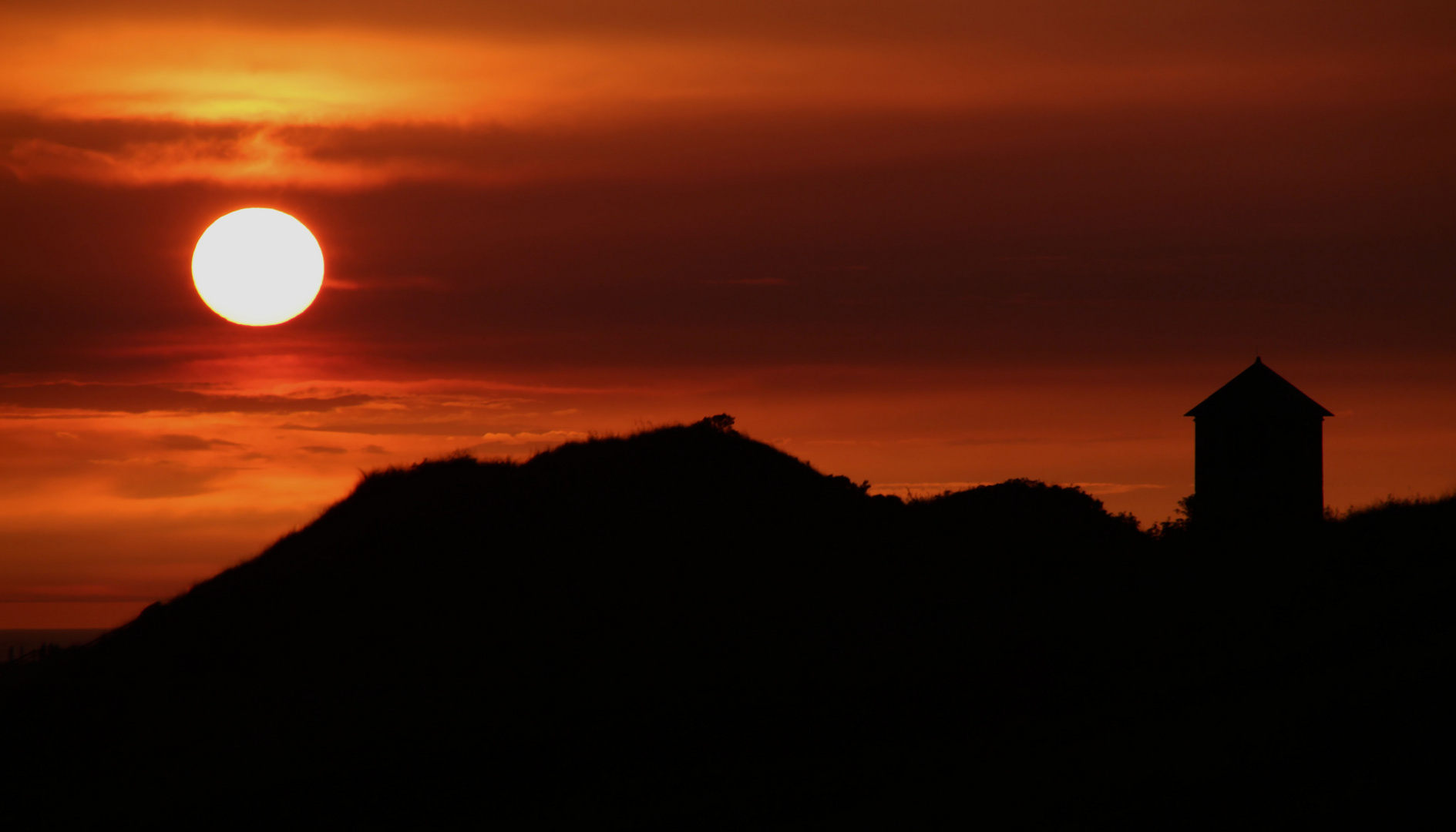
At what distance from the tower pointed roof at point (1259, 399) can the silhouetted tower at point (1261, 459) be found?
3 cm

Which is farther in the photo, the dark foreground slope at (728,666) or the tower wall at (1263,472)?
the tower wall at (1263,472)

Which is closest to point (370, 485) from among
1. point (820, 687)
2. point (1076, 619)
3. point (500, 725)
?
point (500, 725)

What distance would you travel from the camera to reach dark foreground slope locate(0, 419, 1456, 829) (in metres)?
22.0

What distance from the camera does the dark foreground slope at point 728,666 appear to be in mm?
21953

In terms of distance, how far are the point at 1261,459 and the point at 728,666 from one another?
2611 centimetres

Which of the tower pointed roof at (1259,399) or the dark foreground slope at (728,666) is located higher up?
the tower pointed roof at (1259,399)

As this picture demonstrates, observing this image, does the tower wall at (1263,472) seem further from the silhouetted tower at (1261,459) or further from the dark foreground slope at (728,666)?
the dark foreground slope at (728,666)

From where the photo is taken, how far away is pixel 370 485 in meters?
42.0

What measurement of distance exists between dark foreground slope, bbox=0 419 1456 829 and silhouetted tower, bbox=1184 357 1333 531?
4.99m

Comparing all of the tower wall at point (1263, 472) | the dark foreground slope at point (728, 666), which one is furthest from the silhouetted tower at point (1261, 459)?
the dark foreground slope at point (728, 666)

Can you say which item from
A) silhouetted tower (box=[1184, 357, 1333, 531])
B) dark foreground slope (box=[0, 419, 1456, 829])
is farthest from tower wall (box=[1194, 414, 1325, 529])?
dark foreground slope (box=[0, 419, 1456, 829])

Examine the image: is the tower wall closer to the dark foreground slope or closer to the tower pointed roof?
the tower pointed roof

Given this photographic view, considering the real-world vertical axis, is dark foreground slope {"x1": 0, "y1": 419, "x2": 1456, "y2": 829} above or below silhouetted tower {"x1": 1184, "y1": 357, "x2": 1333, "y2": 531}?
below

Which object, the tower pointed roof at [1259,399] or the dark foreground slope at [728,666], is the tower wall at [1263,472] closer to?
the tower pointed roof at [1259,399]
